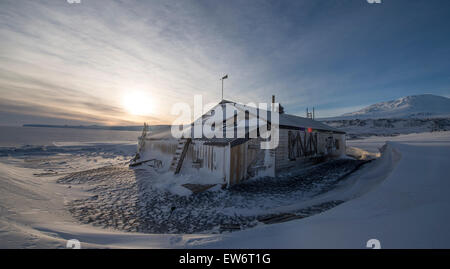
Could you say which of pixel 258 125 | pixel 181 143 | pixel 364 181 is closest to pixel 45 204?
pixel 181 143

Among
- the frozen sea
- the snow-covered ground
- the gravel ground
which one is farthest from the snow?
the frozen sea

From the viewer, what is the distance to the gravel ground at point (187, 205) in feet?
17.2

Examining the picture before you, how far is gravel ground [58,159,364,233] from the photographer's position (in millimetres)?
5240

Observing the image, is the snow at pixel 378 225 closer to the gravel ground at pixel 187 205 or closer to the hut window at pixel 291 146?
the gravel ground at pixel 187 205

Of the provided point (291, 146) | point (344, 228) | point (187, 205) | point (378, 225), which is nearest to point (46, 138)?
point (187, 205)

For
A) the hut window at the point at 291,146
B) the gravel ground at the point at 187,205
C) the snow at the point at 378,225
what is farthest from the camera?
the hut window at the point at 291,146

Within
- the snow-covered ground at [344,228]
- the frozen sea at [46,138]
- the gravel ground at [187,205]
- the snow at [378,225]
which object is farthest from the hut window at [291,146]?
the frozen sea at [46,138]

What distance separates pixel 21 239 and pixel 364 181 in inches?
449

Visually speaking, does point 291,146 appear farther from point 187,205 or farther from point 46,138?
point 46,138

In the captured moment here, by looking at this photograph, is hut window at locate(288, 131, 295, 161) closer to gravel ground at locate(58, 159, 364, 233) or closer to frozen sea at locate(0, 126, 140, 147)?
gravel ground at locate(58, 159, 364, 233)

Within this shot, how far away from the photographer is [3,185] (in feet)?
19.1

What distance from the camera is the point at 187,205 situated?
6.66 m

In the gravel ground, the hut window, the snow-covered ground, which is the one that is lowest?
the gravel ground
